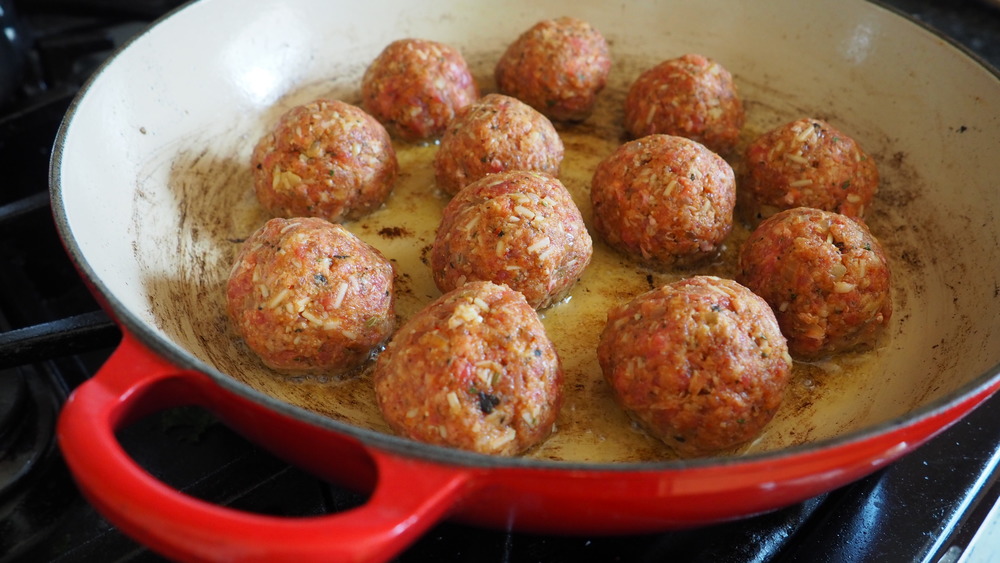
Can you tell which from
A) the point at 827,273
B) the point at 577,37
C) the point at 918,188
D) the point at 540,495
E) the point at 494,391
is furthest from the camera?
the point at 577,37

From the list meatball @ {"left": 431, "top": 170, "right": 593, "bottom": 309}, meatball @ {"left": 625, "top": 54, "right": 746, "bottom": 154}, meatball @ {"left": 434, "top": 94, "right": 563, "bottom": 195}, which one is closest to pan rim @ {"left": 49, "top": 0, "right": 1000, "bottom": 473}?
meatball @ {"left": 431, "top": 170, "right": 593, "bottom": 309}

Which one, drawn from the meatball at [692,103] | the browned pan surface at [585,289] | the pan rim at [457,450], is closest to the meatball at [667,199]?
the browned pan surface at [585,289]

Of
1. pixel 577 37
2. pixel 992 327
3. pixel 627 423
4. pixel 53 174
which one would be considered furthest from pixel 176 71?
pixel 992 327

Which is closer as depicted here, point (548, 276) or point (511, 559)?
point (511, 559)

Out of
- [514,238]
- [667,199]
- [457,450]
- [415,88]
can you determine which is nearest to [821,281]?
[667,199]

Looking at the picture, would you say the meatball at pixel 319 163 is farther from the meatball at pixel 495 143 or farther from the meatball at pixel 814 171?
the meatball at pixel 814 171

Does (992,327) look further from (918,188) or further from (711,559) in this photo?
(711,559)
